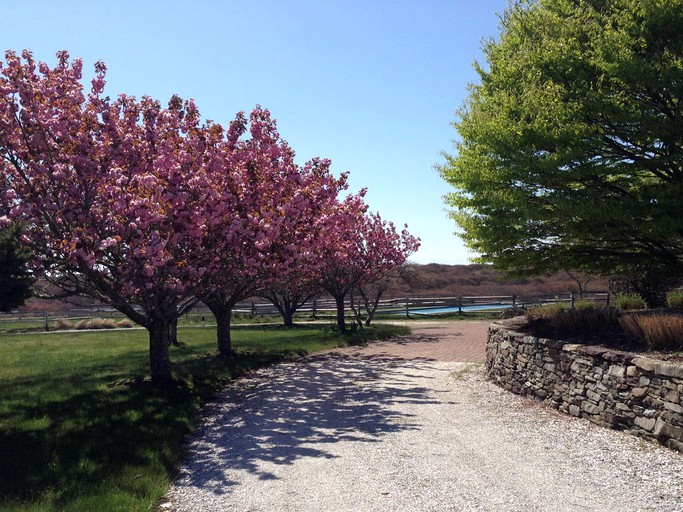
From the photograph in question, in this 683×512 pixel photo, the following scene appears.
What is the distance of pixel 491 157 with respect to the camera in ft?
38.8

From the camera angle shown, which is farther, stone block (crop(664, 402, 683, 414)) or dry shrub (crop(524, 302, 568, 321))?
dry shrub (crop(524, 302, 568, 321))

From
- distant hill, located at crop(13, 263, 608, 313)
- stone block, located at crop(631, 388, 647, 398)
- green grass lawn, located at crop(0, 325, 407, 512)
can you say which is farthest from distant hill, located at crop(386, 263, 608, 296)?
stone block, located at crop(631, 388, 647, 398)

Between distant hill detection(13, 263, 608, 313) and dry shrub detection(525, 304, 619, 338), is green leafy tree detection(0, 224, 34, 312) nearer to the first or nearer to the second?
dry shrub detection(525, 304, 619, 338)

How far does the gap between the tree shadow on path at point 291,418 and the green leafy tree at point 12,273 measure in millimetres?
3251

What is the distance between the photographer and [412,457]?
22.5 feet

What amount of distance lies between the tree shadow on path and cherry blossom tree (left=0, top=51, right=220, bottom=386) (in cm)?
298

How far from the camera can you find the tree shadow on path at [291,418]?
695 cm

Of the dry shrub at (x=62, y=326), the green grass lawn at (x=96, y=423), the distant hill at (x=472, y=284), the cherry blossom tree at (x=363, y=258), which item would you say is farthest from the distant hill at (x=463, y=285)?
the green grass lawn at (x=96, y=423)

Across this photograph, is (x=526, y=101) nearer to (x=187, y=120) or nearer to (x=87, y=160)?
(x=187, y=120)

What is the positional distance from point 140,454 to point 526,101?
30.5ft

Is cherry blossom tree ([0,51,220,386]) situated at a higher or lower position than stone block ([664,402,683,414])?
higher

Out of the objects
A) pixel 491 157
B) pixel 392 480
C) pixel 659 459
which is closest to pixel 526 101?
pixel 491 157

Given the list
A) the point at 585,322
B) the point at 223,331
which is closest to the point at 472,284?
the point at 223,331

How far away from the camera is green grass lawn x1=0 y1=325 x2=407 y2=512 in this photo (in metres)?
5.73
